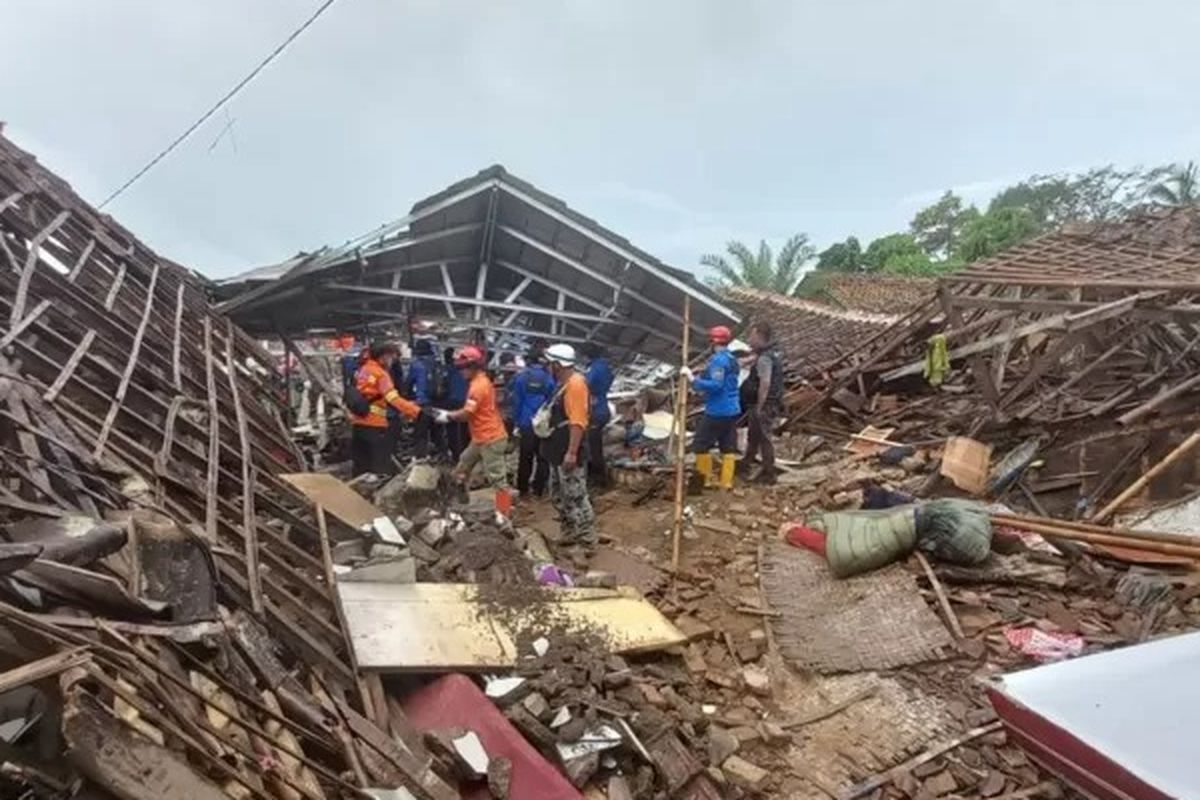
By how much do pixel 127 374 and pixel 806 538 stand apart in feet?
17.2

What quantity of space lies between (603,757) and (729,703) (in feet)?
3.90

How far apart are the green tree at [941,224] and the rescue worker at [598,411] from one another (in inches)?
1100

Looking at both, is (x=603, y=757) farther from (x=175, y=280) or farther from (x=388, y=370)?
(x=175, y=280)

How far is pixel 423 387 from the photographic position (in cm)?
960

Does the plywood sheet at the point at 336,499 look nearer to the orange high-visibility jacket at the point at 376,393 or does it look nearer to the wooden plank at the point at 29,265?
the orange high-visibility jacket at the point at 376,393

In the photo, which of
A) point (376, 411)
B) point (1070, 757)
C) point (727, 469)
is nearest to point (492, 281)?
point (376, 411)

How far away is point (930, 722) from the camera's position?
470 cm

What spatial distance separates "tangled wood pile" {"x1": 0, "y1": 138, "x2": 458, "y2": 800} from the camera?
2303 millimetres

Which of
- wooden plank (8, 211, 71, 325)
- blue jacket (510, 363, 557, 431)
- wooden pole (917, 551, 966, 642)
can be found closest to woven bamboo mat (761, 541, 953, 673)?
wooden pole (917, 551, 966, 642)

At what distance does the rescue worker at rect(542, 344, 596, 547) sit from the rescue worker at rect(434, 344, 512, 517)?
18.8 inches

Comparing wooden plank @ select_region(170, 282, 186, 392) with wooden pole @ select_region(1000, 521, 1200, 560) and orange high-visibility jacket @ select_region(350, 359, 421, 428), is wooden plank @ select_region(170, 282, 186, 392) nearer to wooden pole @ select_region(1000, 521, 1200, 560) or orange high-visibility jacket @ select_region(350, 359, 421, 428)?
orange high-visibility jacket @ select_region(350, 359, 421, 428)

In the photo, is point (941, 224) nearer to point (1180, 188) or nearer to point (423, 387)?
point (1180, 188)

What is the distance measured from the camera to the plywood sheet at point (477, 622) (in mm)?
4457

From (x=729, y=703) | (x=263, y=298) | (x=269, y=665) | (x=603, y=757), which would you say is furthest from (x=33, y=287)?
(x=729, y=703)
